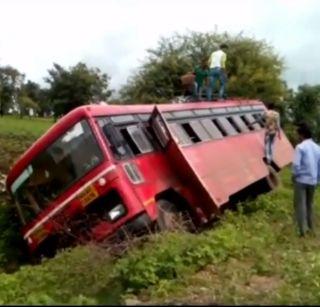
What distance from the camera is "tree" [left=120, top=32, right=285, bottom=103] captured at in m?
39.8

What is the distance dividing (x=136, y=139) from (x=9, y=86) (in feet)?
224

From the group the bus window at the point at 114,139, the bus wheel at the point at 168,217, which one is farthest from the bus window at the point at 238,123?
the bus window at the point at 114,139

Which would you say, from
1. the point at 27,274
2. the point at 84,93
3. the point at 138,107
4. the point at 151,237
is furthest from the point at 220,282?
the point at 84,93

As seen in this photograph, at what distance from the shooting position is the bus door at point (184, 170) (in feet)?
A: 38.5

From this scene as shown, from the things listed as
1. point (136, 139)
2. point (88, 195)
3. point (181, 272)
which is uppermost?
point (136, 139)

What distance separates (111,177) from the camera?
10.8 meters

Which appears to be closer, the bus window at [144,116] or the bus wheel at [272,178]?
the bus window at [144,116]

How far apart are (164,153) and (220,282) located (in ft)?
14.6

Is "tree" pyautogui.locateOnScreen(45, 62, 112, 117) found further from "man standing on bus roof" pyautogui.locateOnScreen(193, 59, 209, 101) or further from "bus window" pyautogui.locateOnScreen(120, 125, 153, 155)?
"bus window" pyautogui.locateOnScreen(120, 125, 153, 155)

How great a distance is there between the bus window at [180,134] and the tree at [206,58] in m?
24.3

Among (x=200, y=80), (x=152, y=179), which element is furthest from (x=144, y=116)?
(x=200, y=80)

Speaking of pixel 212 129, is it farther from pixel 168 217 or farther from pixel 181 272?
pixel 181 272

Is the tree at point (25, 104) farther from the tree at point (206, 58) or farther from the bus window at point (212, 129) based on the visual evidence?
the bus window at point (212, 129)

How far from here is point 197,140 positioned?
1360 centimetres
